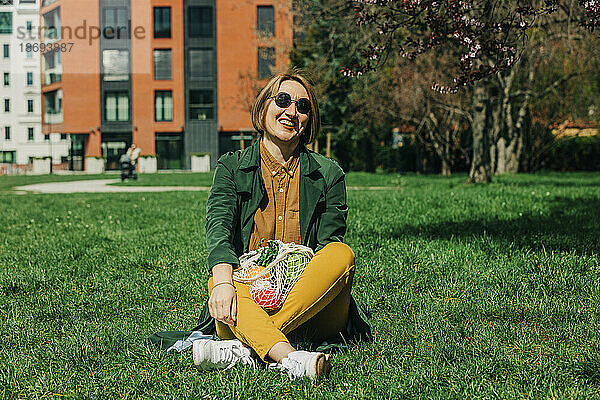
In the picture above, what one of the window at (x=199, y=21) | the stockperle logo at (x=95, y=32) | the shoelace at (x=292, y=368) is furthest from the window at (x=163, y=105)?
the shoelace at (x=292, y=368)

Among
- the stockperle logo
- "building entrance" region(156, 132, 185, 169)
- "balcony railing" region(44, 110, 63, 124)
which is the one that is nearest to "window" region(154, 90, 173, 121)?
"building entrance" region(156, 132, 185, 169)

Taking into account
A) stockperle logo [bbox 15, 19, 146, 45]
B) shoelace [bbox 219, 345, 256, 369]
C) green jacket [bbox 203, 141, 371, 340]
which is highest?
stockperle logo [bbox 15, 19, 146, 45]

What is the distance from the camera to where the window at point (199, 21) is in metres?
50.7

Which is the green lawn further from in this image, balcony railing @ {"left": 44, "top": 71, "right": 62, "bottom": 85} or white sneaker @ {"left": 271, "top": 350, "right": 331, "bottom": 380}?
balcony railing @ {"left": 44, "top": 71, "right": 62, "bottom": 85}

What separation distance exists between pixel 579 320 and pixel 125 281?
3.72 meters

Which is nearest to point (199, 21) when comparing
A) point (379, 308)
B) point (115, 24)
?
point (115, 24)

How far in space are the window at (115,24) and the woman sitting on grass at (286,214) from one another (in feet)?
167

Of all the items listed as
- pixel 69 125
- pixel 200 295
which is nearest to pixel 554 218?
pixel 200 295

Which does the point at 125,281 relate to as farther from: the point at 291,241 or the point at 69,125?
the point at 69,125

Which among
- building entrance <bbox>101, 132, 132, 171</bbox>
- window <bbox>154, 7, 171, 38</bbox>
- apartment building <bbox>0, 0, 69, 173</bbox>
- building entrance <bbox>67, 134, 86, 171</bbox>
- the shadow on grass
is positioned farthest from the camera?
apartment building <bbox>0, 0, 69, 173</bbox>

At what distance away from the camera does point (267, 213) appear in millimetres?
3863

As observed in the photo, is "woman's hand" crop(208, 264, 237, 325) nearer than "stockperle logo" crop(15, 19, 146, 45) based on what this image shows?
Yes

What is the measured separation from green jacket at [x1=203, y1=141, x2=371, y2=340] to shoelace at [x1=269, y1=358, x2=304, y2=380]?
2.52 feet

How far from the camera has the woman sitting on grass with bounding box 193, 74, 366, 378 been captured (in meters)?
3.45
